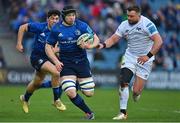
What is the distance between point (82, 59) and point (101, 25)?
15.3 m

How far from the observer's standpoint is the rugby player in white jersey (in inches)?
622

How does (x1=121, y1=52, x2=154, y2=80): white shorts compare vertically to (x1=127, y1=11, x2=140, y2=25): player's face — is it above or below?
below

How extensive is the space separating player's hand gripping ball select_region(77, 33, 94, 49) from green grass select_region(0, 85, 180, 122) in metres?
1.56

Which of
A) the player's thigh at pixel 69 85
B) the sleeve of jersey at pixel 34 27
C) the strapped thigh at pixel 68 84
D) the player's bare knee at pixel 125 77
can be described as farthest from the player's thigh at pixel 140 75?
the sleeve of jersey at pixel 34 27

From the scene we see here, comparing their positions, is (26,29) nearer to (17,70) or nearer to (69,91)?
(69,91)

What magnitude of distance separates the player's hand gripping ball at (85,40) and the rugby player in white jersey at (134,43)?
0.41 m

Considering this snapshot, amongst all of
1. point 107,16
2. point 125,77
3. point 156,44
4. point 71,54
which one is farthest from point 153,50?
point 107,16

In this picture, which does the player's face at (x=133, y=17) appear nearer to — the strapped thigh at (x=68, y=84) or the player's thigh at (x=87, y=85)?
the player's thigh at (x=87, y=85)

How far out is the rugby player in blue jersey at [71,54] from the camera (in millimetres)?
15180

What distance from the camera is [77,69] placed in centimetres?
1549

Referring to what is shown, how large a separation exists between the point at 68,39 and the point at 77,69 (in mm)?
680

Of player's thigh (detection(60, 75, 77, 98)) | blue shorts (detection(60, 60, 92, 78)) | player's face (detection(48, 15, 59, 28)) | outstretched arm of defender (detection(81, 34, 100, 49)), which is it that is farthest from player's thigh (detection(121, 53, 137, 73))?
player's face (detection(48, 15, 59, 28))

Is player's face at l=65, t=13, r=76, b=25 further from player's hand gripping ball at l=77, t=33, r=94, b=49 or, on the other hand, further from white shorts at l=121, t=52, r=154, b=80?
white shorts at l=121, t=52, r=154, b=80

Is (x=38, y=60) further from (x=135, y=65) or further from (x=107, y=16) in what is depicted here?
(x=107, y=16)
